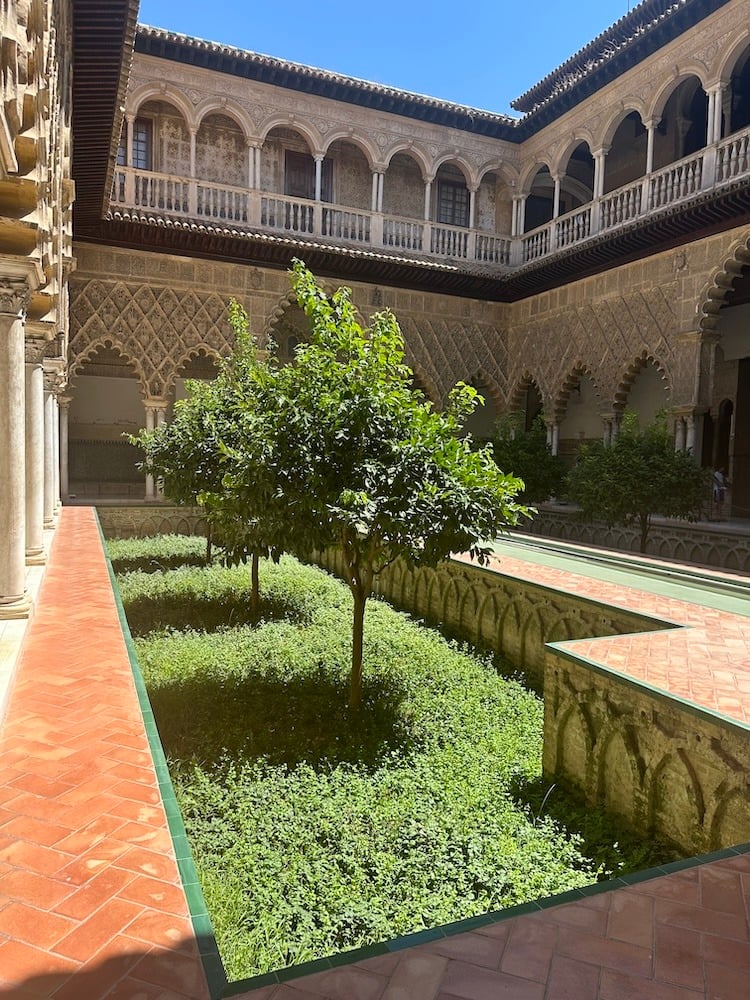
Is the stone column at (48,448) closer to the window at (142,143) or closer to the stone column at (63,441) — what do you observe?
the stone column at (63,441)

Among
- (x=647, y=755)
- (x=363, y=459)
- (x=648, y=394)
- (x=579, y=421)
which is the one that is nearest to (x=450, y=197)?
(x=579, y=421)

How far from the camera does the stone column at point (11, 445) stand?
4363mm

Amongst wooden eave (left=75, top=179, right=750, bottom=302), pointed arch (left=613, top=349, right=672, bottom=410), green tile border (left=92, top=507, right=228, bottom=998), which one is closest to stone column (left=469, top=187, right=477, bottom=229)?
wooden eave (left=75, top=179, right=750, bottom=302)

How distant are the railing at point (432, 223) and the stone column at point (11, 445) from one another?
11630 millimetres

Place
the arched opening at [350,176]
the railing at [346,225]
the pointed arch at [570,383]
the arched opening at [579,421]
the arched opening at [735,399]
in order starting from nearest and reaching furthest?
the arched opening at [735,399], the pointed arch at [570,383], the railing at [346,225], the arched opening at [350,176], the arched opening at [579,421]

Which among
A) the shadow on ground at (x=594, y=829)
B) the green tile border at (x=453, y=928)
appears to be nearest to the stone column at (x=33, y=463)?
the shadow on ground at (x=594, y=829)

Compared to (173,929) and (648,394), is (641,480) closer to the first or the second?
(648,394)

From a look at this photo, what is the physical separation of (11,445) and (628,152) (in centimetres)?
1850

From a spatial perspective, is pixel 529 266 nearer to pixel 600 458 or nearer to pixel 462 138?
pixel 462 138

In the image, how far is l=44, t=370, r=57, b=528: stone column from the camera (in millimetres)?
9156

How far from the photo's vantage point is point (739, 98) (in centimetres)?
1462

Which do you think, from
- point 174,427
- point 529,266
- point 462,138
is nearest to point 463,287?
point 529,266

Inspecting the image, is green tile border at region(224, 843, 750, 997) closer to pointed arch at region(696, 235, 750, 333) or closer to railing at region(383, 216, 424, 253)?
pointed arch at region(696, 235, 750, 333)

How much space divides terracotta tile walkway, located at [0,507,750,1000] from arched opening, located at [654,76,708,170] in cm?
1702
